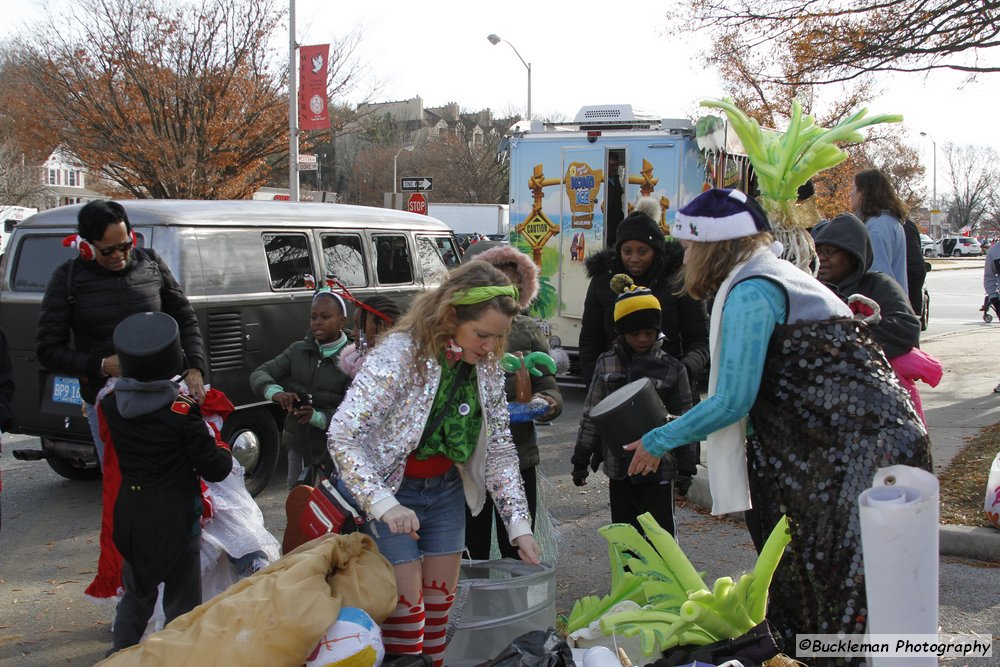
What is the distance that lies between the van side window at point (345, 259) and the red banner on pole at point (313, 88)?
464 inches

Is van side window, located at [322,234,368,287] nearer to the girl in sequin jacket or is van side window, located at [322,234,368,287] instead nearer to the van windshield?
the van windshield

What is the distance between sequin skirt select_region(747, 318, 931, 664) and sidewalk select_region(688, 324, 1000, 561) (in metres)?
2.98

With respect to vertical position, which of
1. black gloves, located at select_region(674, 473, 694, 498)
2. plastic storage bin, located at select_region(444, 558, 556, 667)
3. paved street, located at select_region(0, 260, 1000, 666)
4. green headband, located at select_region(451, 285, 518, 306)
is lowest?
paved street, located at select_region(0, 260, 1000, 666)

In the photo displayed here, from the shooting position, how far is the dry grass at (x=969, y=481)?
5641mm

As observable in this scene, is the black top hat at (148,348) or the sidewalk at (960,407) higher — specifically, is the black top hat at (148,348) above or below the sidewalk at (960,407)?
above

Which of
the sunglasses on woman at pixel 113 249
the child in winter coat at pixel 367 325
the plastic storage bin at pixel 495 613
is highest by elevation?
the sunglasses on woman at pixel 113 249

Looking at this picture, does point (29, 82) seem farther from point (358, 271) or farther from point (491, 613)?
point (491, 613)

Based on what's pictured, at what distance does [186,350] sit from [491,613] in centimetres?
232

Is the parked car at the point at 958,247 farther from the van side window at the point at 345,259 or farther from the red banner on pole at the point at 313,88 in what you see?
the van side window at the point at 345,259

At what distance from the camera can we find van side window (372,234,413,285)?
830 centimetres

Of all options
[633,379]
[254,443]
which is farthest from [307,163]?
[633,379]

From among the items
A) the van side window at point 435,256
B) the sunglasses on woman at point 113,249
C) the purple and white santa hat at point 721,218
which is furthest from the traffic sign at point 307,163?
the purple and white santa hat at point 721,218

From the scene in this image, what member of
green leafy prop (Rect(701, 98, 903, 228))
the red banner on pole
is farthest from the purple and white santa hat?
the red banner on pole

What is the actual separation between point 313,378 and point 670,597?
2.38m
